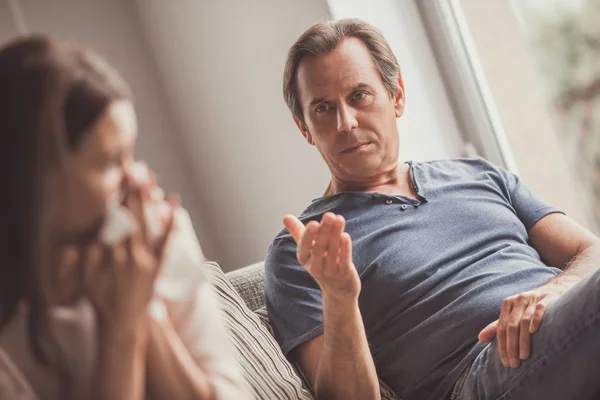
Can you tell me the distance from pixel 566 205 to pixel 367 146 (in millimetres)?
1045

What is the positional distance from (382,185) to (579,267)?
0.42 meters

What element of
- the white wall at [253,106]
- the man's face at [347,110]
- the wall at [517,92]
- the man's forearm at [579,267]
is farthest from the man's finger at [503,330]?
the wall at [517,92]

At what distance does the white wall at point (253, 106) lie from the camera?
196 centimetres

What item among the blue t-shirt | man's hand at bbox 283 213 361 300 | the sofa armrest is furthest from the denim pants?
the sofa armrest

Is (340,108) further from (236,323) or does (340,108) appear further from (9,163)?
(9,163)

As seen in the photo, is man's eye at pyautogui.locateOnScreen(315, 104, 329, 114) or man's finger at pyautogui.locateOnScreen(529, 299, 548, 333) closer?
man's finger at pyautogui.locateOnScreen(529, 299, 548, 333)

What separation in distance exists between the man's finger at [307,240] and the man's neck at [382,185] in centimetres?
55

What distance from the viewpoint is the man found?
3.43 feet

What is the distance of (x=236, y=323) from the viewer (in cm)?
130

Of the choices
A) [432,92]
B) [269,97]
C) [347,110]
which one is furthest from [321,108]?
[432,92]

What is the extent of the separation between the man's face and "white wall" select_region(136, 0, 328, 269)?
49cm

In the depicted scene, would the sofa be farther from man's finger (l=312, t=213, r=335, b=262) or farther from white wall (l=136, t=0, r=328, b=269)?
white wall (l=136, t=0, r=328, b=269)

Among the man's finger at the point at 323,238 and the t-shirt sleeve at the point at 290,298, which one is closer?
the man's finger at the point at 323,238

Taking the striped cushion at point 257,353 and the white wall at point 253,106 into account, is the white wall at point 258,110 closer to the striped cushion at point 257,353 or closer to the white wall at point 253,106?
the white wall at point 253,106
